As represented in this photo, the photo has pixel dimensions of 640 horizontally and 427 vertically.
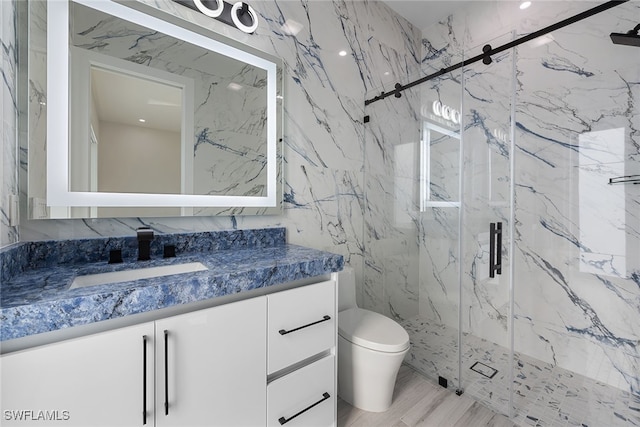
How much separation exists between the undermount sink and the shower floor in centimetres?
172

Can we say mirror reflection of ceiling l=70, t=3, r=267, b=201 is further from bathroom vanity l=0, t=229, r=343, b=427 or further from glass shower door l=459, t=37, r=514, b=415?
glass shower door l=459, t=37, r=514, b=415

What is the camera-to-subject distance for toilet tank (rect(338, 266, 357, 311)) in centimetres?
184

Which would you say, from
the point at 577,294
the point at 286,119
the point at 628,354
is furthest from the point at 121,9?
the point at 628,354

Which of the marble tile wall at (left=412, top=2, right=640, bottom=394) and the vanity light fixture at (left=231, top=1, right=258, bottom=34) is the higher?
the vanity light fixture at (left=231, top=1, right=258, bottom=34)

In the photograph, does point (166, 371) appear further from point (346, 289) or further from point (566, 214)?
point (566, 214)

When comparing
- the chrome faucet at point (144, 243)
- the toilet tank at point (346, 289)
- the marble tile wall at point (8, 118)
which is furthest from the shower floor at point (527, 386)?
the marble tile wall at point (8, 118)

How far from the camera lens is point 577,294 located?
1.94 metres

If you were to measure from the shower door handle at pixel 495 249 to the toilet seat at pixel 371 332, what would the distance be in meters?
0.68

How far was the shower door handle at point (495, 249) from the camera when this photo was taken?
66.9 inches

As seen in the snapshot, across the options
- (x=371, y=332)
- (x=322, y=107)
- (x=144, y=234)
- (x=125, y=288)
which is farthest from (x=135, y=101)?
(x=371, y=332)

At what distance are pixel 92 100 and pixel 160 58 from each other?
0.38 metres

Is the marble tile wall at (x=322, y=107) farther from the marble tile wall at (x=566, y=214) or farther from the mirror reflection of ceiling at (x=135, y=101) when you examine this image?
the marble tile wall at (x=566, y=214)

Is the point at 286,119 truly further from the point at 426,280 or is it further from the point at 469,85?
the point at 426,280

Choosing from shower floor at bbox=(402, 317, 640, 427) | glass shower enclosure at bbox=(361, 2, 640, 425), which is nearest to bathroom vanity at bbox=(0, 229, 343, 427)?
shower floor at bbox=(402, 317, 640, 427)
